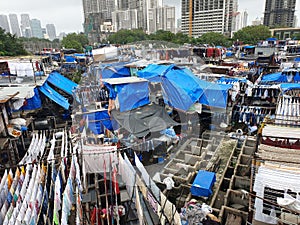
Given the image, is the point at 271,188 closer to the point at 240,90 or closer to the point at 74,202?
the point at 74,202

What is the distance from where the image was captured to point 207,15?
91812 mm

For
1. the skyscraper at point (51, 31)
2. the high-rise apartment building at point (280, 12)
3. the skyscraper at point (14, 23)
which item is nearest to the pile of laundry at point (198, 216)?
the high-rise apartment building at point (280, 12)

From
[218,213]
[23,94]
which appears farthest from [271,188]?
[23,94]

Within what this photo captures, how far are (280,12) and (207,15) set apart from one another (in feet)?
106

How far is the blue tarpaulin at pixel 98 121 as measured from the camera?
11.4 m

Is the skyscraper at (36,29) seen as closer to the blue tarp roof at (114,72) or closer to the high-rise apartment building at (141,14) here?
the high-rise apartment building at (141,14)

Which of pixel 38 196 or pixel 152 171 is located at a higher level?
pixel 38 196

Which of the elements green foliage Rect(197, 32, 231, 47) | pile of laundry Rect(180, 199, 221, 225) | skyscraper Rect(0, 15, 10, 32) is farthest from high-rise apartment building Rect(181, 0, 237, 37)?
pile of laundry Rect(180, 199, 221, 225)

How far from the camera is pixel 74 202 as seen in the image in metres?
5.90

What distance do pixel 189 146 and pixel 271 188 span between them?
21.0 ft

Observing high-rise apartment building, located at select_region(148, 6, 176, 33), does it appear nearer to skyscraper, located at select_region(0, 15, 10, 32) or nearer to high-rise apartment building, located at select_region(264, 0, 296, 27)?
high-rise apartment building, located at select_region(264, 0, 296, 27)

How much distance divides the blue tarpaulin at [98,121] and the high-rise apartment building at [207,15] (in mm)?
92731

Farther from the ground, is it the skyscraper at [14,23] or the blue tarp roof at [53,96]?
the skyscraper at [14,23]

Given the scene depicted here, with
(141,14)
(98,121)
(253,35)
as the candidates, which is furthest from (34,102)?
(141,14)
